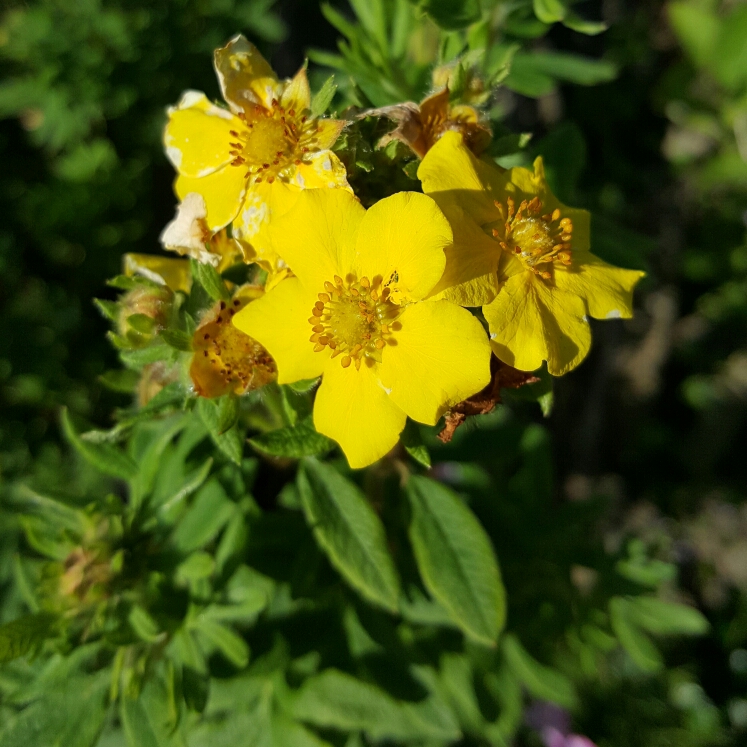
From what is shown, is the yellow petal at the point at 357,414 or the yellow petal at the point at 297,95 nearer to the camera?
the yellow petal at the point at 357,414

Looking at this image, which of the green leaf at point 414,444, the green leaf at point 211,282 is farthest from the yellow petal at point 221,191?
the green leaf at point 414,444

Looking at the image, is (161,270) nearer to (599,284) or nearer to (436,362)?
(436,362)

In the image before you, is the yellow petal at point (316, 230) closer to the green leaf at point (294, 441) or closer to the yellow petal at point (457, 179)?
the yellow petal at point (457, 179)

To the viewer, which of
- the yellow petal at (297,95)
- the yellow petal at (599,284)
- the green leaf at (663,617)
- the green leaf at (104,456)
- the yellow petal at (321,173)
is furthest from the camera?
the green leaf at (663,617)

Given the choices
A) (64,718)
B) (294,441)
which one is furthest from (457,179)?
(64,718)

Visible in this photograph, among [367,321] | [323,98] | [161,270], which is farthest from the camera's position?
[161,270]

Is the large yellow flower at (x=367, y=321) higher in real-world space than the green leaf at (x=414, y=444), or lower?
higher
